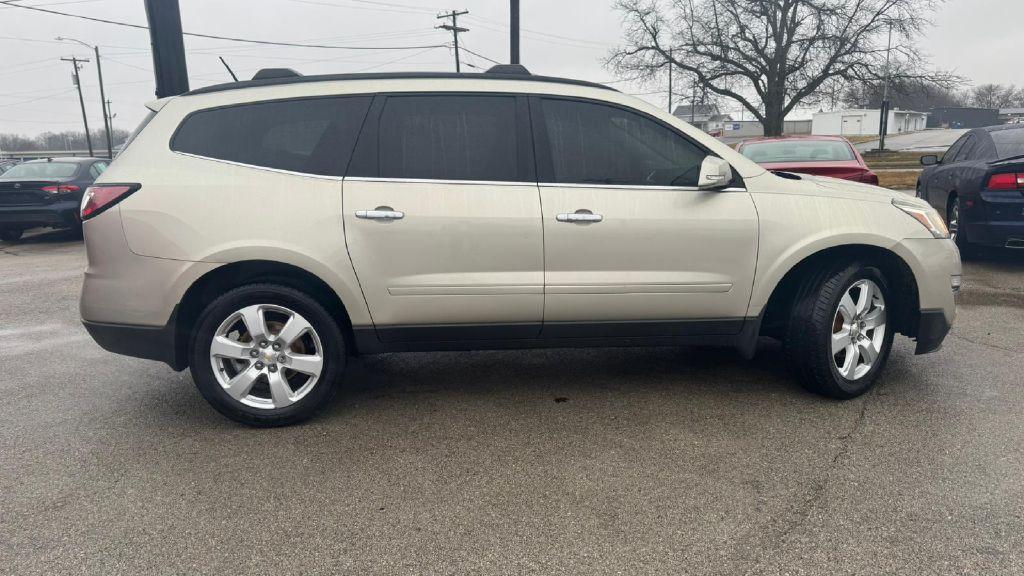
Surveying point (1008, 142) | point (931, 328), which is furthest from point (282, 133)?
point (1008, 142)

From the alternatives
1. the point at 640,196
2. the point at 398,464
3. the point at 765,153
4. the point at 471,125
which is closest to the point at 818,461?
the point at 640,196

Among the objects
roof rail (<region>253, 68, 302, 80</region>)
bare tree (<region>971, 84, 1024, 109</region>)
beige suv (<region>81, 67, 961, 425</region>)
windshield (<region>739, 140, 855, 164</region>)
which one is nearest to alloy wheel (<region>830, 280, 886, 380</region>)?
beige suv (<region>81, 67, 961, 425</region>)

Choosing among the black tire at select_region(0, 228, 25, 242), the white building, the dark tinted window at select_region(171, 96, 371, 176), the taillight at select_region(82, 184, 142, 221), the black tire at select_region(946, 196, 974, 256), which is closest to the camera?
the taillight at select_region(82, 184, 142, 221)

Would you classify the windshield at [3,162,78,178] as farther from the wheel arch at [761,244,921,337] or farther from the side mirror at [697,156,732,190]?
the wheel arch at [761,244,921,337]

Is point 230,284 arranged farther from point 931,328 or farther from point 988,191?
point 988,191

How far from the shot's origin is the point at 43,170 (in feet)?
39.9

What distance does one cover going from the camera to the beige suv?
3521mm

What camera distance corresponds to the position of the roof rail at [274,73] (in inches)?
151

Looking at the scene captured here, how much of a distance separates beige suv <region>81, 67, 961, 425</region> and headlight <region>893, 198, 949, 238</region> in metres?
0.02

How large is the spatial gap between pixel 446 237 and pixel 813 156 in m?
7.04

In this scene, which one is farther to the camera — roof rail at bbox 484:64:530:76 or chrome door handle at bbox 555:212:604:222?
roof rail at bbox 484:64:530:76

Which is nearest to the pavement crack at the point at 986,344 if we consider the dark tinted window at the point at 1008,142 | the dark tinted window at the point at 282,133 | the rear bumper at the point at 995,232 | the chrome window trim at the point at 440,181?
the rear bumper at the point at 995,232

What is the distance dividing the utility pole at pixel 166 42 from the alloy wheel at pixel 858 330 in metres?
6.85

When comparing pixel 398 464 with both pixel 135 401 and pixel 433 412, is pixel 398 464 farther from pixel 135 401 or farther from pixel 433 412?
pixel 135 401
